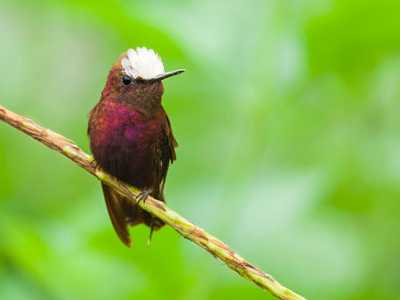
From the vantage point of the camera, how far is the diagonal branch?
57.4 inches

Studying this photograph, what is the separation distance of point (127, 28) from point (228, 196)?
0.74m

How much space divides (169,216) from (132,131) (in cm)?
35

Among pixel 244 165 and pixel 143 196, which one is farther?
pixel 244 165

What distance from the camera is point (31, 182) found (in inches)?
143

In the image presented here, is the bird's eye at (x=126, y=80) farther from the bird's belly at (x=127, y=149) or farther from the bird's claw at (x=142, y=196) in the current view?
the bird's claw at (x=142, y=196)

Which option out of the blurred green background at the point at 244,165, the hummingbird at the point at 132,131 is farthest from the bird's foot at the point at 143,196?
the blurred green background at the point at 244,165

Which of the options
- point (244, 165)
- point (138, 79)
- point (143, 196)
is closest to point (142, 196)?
point (143, 196)

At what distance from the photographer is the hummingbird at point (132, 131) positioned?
176cm

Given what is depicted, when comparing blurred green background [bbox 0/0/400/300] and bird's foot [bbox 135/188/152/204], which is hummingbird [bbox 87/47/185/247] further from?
blurred green background [bbox 0/0/400/300]

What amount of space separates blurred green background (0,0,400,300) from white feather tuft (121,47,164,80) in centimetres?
84

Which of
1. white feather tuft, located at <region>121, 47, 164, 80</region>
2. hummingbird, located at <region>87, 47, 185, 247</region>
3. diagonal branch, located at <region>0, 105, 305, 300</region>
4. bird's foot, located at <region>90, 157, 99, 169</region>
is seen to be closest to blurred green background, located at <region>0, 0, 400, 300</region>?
hummingbird, located at <region>87, 47, 185, 247</region>

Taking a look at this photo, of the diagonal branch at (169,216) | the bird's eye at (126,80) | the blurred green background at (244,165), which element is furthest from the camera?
the blurred green background at (244,165)

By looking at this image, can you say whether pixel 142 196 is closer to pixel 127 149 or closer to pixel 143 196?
pixel 143 196

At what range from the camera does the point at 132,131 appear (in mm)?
1853
